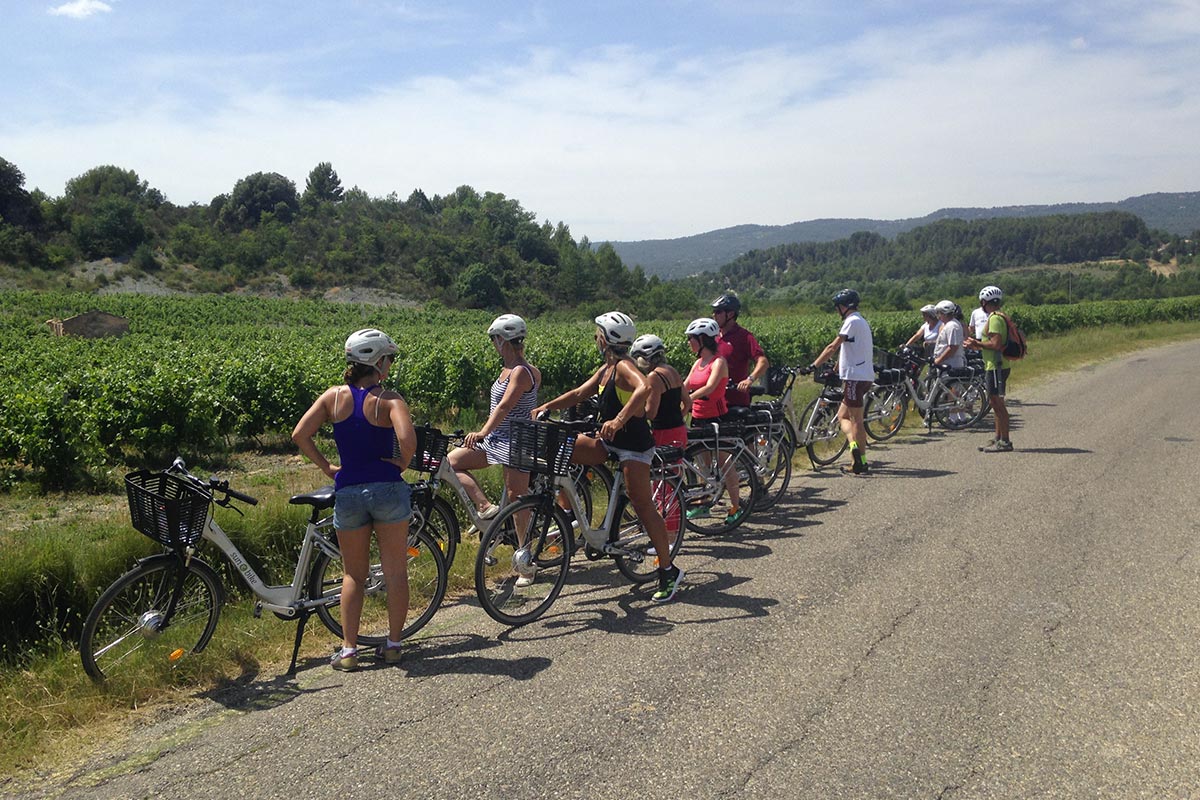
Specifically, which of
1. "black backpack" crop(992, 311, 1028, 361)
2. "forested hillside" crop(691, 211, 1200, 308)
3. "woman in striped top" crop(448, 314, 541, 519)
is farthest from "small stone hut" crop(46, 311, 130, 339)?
"forested hillside" crop(691, 211, 1200, 308)

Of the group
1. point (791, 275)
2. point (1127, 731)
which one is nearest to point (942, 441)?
point (1127, 731)

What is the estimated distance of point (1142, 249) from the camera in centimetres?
13975

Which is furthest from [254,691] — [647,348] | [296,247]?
[296,247]

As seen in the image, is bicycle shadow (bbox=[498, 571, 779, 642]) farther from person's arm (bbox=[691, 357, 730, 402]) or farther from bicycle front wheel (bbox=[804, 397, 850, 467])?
bicycle front wheel (bbox=[804, 397, 850, 467])

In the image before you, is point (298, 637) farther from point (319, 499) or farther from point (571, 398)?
point (571, 398)

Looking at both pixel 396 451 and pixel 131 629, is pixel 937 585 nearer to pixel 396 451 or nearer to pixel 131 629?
pixel 396 451

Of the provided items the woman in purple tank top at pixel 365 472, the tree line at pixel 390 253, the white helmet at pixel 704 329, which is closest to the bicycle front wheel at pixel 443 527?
the woman in purple tank top at pixel 365 472

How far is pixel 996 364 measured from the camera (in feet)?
37.5

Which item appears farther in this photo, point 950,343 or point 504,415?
point 950,343

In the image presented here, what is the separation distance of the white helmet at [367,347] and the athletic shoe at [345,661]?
149cm

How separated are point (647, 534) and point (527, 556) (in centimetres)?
85

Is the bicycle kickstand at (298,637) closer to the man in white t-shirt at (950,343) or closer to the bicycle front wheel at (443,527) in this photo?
the bicycle front wheel at (443,527)

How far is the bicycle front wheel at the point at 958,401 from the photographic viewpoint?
44.9 feet

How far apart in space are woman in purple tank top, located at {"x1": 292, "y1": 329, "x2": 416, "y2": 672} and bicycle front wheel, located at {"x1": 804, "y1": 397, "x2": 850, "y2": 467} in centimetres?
663
